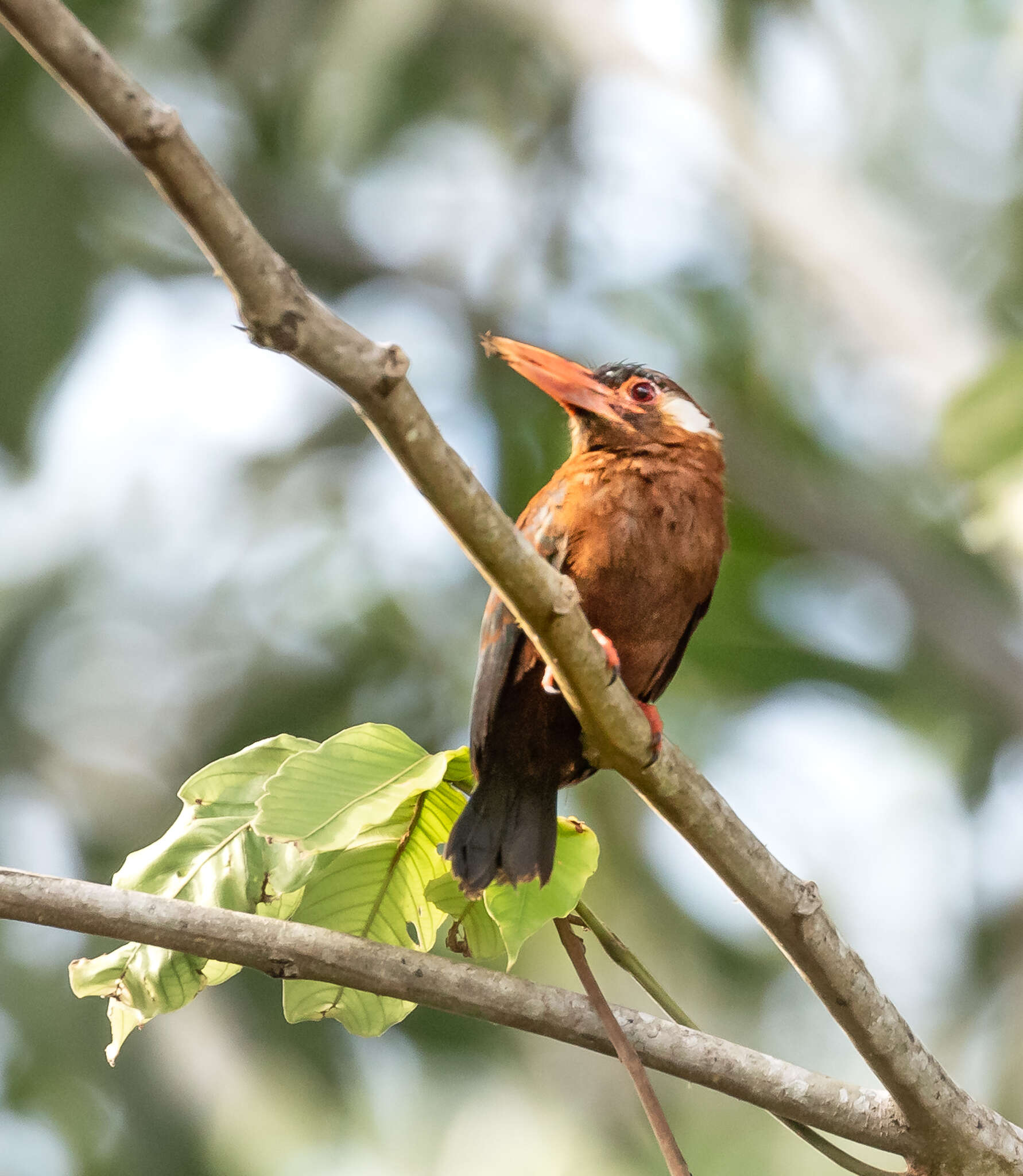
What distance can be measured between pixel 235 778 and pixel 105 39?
26.0ft

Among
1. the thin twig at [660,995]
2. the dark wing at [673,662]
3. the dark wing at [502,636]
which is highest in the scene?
the dark wing at [673,662]

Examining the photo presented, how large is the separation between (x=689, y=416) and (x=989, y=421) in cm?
79

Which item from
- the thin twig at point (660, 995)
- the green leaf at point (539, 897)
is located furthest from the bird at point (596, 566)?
the thin twig at point (660, 995)

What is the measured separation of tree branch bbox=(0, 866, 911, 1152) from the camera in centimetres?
196

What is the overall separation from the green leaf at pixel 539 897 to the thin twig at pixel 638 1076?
0.34 ft

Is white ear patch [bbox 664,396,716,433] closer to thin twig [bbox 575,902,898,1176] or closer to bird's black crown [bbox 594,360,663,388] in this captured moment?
bird's black crown [bbox 594,360,663,388]

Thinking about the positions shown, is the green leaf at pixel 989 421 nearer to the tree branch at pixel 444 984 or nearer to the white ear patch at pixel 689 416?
the white ear patch at pixel 689 416

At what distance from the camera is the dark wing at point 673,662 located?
3.38m

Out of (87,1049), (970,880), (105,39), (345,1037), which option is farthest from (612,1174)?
(105,39)

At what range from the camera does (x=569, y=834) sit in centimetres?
248

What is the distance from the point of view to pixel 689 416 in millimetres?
3531

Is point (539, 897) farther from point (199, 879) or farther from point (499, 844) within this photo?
point (199, 879)

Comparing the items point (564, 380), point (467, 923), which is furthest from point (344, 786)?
point (564, 380)

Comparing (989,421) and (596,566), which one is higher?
(989,421)
